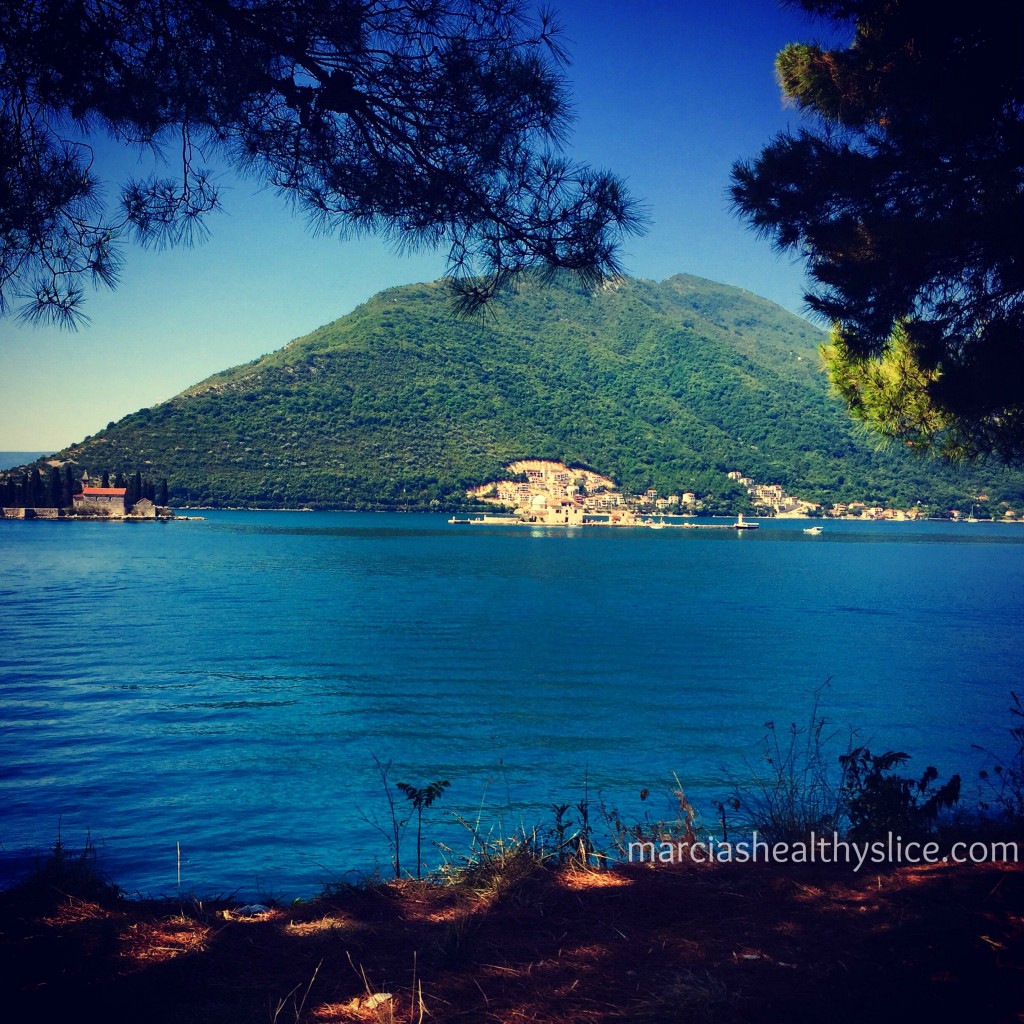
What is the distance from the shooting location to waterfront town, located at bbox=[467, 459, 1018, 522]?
124 metres

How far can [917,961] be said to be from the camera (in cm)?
261

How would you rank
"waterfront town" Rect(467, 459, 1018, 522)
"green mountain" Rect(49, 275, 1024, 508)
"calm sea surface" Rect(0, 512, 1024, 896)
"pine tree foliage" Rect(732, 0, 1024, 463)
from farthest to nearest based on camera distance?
1. "waterfront town" Rect(467, 459, 1018, 522)
2. "green mountain" Rect(49, 275, 1024, 508)
3. "calm sea surface" Rect(0, 512, 1024, 896)
4. "pine tree foliage" Rect(732, 0, 1024, 463)

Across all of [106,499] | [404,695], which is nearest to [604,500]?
[106,499]

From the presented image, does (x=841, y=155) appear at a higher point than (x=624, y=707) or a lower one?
higher

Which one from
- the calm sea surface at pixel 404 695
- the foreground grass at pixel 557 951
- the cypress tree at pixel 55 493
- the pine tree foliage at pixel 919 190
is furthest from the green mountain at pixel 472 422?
the foreground grass at pixel 557 951

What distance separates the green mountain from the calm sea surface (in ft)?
254

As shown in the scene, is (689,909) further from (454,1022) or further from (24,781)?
(24,781)

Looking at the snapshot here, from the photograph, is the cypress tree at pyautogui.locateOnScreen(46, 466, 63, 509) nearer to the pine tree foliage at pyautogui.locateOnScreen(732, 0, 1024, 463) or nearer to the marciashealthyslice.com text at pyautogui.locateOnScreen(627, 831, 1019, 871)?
the pine tree foliage at pyautogui.locateOnScreen(732, 0, 1024, 463)

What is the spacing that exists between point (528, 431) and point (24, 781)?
411 feet

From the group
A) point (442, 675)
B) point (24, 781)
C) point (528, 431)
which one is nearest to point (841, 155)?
point (24, 781)

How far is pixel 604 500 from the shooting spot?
433 ft

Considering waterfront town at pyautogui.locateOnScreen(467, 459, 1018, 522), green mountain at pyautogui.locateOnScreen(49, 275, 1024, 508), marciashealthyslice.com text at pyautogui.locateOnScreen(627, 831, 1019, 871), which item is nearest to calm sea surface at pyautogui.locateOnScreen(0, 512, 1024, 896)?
marciashealthyslice.com text at pyautogui.locateOnScreen(627, 831, 1019, 871)

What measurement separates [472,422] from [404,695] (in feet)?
392

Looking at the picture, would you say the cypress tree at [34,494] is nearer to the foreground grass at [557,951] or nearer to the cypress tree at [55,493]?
the cypress tree at [55,493]
